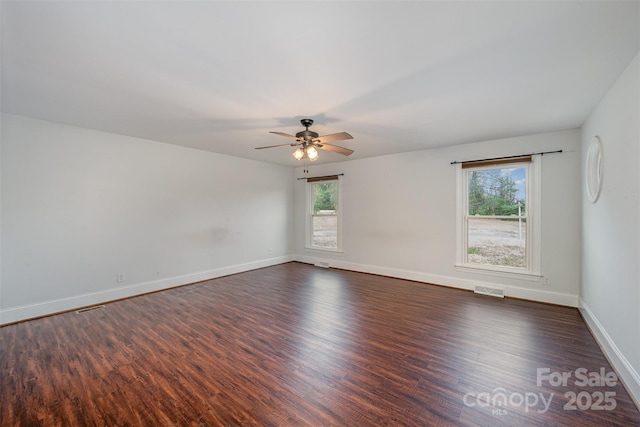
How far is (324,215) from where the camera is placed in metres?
6.64

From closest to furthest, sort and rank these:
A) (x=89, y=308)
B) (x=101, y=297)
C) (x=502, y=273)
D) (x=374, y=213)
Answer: (x=89, y=308)
(x=101, y=297)
(x=502, y=273)
(x=374, y=213)

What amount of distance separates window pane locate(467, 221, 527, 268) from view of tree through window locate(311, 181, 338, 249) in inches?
116

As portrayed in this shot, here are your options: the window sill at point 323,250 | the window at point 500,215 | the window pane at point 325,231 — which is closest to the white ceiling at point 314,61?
the window at point 500,215

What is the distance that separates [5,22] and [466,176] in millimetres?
5546

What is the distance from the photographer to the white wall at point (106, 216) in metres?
3.30

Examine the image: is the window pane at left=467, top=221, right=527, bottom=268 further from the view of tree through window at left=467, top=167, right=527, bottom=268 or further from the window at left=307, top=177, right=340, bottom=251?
the window at left=307, top=177, right=340, bottom=251

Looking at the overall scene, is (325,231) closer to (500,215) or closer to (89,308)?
(500,215)

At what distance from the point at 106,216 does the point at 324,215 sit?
4312 millimetres

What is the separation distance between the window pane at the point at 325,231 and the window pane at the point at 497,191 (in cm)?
299

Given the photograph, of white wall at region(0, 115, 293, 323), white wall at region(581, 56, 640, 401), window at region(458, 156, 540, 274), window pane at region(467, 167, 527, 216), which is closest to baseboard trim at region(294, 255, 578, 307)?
window at region(458, 156, 540, 274)

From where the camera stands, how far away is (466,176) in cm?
465

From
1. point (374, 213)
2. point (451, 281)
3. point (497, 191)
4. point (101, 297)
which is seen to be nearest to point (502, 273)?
point (451, 281)

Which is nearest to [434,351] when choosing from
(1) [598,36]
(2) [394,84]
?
(2) [394,84]

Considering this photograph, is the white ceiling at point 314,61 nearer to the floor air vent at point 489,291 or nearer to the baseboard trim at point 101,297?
the baseboard trim at point 101,297
